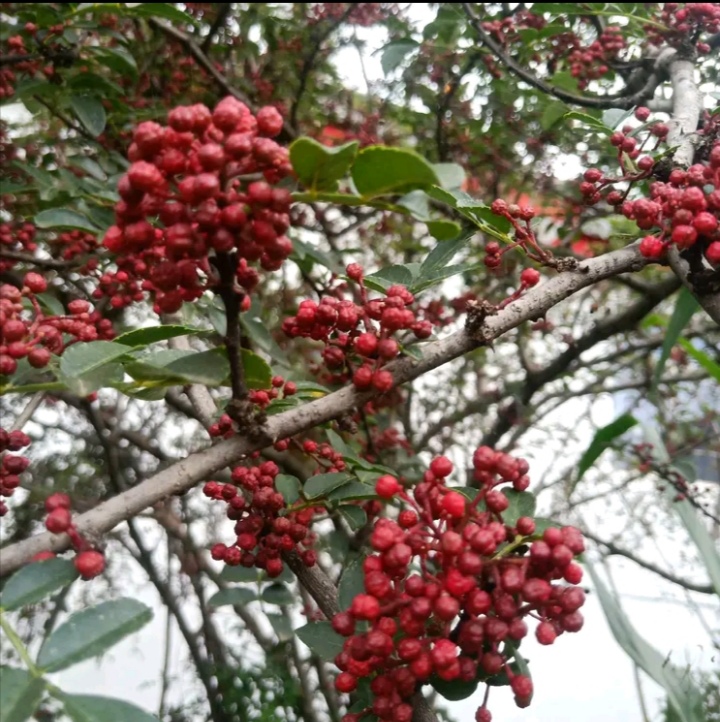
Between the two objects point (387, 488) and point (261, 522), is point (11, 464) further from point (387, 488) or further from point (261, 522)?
point (387, 488)

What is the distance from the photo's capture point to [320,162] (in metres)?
0.47

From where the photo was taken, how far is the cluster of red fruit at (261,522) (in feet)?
2.54

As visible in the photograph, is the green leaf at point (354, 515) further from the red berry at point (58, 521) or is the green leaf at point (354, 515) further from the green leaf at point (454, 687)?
the red berry at point (58, 521)

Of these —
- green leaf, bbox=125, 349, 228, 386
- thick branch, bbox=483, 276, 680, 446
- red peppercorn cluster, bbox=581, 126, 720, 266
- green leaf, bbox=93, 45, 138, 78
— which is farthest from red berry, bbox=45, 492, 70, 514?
thick branch, bbox=483, 276, 680, 446

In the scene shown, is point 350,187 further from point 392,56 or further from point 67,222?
point 392,56

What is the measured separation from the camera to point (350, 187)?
0.52 metres

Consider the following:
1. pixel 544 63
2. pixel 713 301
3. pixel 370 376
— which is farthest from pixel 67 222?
pixel 544 63

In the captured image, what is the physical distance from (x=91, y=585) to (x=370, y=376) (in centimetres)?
259

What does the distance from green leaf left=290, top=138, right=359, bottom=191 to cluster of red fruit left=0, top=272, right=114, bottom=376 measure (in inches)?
11.7

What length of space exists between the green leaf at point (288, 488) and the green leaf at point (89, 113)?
2.93 ft

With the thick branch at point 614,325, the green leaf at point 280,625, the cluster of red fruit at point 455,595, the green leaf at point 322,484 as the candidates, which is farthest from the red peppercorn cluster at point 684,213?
the thick branch at point 614,325

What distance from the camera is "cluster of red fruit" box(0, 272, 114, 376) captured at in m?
0.59

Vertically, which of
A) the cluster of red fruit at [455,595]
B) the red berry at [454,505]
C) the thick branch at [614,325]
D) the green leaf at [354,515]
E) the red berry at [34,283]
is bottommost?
the cluster of red fruit at [455,595]

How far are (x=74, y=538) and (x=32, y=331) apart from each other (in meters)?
0.23
